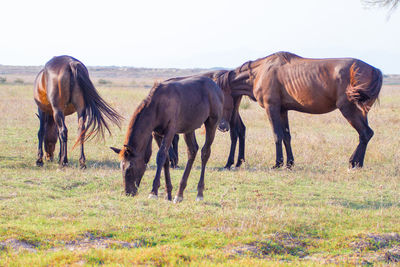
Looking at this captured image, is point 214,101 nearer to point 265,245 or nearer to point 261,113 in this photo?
point 265,245

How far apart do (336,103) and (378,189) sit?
2359 millimetres

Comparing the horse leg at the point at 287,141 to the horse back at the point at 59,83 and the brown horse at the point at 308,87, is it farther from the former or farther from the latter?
the horse back at the point at 59,83

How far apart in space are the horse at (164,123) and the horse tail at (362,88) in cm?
328

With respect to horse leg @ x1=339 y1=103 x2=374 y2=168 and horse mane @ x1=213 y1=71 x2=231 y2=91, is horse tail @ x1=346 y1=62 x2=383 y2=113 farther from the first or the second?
horse mane @ x1=213 y1=71 x2=231 y2=91

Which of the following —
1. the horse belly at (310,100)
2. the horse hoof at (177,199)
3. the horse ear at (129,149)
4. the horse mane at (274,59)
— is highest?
the horse mane at (274,59)

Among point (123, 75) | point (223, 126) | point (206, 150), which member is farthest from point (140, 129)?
point (123, 75)

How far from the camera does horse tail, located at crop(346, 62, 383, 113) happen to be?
996cm

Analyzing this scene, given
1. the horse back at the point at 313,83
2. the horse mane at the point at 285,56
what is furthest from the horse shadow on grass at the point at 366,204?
the horse mane at the point at 285,56

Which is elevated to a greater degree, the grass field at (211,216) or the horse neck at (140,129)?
the horse neck at (140,129)

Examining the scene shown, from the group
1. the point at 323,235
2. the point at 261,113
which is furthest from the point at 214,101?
the point at 261,113

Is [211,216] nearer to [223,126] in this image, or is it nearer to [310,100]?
[223,126]

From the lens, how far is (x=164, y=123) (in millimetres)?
7160

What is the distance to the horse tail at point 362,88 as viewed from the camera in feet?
32.7

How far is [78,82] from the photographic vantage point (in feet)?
33.3
